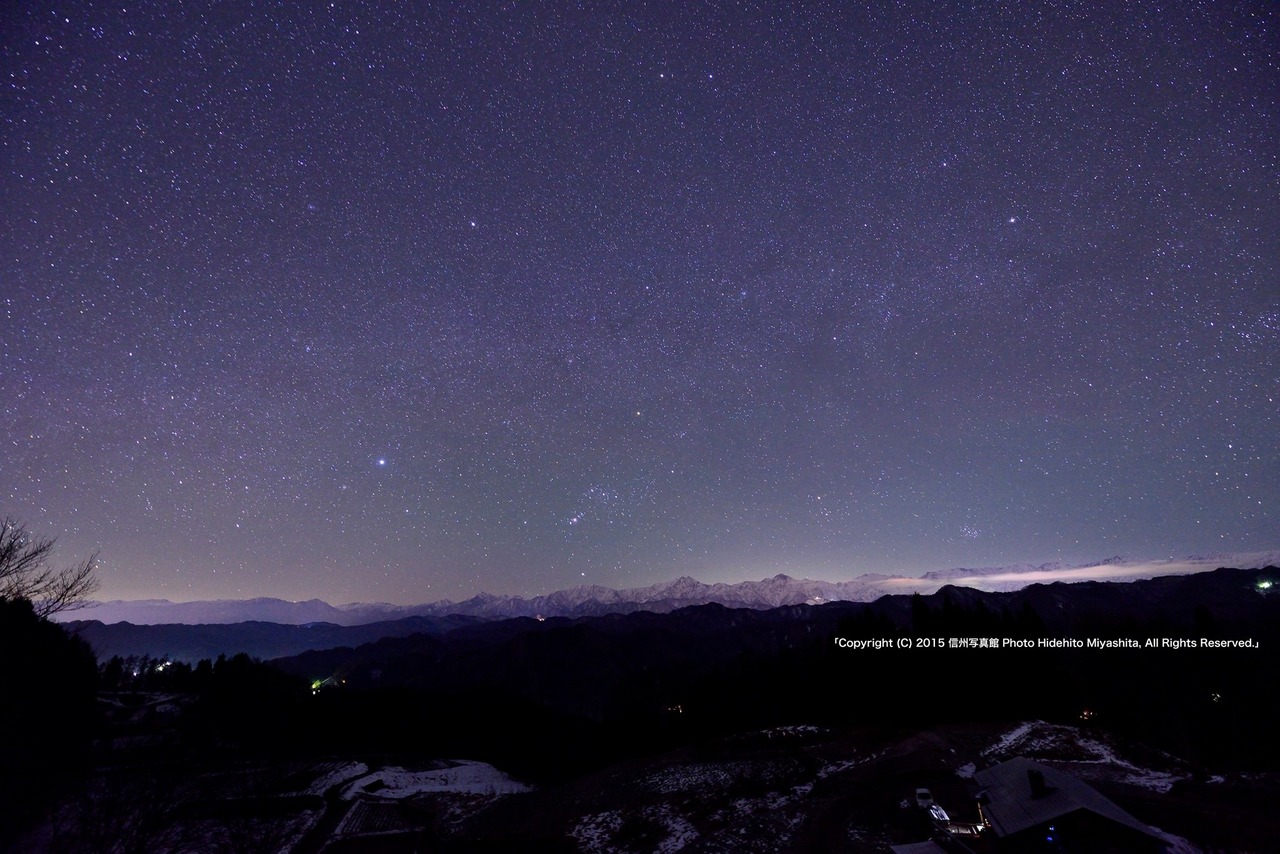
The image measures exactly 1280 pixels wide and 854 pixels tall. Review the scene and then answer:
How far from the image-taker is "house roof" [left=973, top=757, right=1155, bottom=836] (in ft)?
74.3

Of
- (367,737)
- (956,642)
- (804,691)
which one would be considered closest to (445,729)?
(367,737)

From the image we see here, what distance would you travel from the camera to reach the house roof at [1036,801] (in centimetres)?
2264

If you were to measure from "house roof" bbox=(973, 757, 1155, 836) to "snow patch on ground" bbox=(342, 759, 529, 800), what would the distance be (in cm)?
4185

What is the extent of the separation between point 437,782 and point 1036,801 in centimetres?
5610

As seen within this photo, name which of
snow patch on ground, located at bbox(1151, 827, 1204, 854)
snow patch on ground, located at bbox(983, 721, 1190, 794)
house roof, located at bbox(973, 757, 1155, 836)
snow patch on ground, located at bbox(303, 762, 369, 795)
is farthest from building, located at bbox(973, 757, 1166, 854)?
snow patch on ground, located at bbox(303, 762, 369, 795)

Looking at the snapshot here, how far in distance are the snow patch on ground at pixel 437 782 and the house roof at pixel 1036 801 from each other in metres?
41.9

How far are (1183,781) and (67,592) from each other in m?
64.9

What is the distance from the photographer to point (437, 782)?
5566 centimetres

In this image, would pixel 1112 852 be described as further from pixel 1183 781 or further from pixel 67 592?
pixel 67 592

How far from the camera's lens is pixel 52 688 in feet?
129

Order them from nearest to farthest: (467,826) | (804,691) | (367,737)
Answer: (467,826) < (804,691) < (367,737)

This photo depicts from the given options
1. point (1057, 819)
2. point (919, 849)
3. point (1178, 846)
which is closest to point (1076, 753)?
point (1178, 846)

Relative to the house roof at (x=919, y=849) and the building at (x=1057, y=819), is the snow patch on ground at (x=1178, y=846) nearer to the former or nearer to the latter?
the building at (x=1057, y=819)

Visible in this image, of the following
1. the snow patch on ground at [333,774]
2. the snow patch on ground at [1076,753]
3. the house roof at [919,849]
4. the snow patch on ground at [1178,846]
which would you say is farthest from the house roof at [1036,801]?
the snow patch on ground at [333,774]
